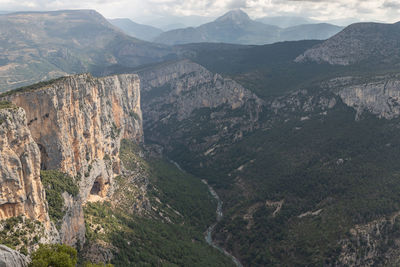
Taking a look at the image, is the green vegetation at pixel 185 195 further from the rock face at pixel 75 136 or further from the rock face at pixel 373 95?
the rock face at pixel 373 95

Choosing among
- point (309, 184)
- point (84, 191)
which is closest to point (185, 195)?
point (309, 184)

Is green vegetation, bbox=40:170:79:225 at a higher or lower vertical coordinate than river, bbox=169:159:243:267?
higher

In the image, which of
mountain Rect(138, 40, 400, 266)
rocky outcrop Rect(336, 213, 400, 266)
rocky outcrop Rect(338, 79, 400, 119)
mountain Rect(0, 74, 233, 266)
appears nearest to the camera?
mountain Rect(0, 74, 233, 266)

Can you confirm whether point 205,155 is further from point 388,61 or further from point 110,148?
point 388,61

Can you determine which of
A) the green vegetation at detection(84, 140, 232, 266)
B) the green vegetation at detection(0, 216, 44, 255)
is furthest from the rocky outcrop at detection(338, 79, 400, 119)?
the green vegetation at detection(0, 216, 44, 255)

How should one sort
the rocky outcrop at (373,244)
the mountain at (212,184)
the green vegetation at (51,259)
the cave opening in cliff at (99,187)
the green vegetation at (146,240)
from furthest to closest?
the cave opening in cliff at (99,187) → the rocky outcrop at (373,244) → the green vegetation at (146,240) → the mountain at (212,184) → the green vegetation at (51,259)

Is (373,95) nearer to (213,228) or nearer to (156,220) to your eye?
(213,228)

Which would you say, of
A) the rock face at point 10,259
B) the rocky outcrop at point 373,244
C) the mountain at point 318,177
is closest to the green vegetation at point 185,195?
the mountain at point 318,177

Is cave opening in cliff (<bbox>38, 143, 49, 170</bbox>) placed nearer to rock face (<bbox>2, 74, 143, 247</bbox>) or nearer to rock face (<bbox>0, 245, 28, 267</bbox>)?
rock face (<bbox>2, 74, 143, 247</bbox>)
